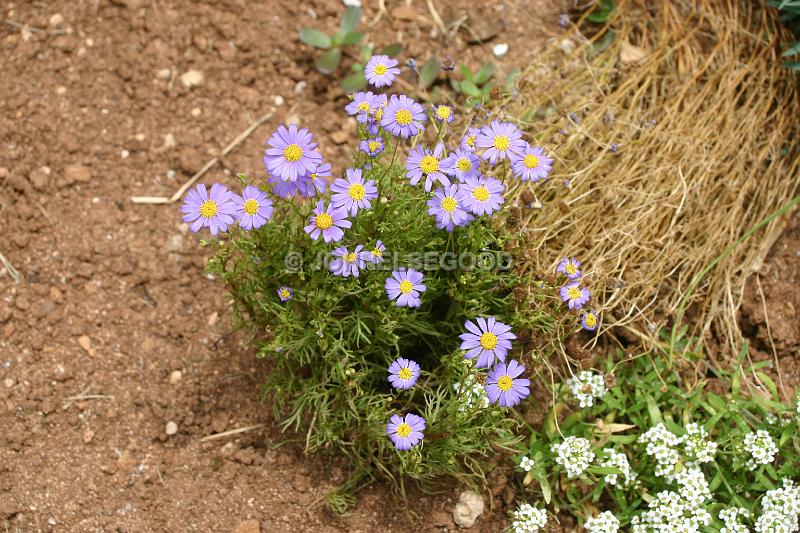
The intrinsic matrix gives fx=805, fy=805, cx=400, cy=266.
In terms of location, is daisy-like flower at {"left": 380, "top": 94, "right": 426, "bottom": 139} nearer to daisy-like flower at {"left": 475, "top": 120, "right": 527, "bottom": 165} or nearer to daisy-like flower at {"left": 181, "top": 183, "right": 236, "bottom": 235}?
daisy-like flower at {"left": 475, "top": 120, "right": 527, "bottom": 165}

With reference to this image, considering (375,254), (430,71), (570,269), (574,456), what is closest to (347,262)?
(375,254)

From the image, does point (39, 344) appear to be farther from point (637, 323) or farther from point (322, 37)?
point (637, 323)

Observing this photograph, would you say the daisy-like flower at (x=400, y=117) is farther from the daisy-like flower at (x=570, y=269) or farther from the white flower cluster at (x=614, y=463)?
the white flower cluster at (x=614, y=463)

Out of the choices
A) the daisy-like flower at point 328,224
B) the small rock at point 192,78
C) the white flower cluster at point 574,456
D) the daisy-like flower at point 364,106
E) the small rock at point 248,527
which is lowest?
the small rock at point 248,527

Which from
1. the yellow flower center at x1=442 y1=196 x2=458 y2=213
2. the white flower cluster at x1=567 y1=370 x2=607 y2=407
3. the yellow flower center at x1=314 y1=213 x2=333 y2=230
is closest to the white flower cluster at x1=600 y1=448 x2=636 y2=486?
the white flower cluster at x1=567 y1=370 x2=607 y2=407

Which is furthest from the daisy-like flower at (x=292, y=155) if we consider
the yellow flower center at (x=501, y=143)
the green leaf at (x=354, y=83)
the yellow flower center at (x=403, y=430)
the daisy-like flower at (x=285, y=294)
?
the green leaf at (x=354, y=83)

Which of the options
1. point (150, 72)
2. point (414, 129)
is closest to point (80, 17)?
point (150, 72)
